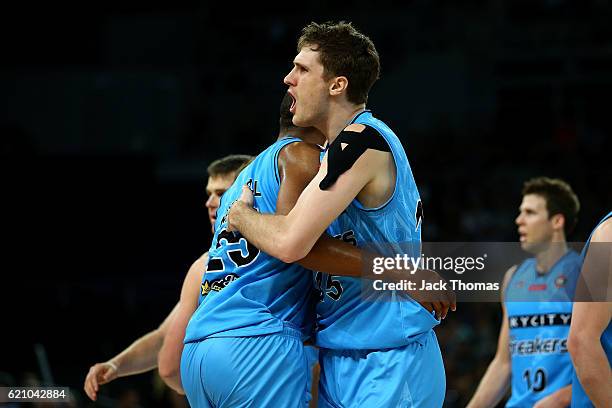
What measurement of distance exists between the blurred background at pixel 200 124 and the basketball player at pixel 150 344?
460 centimetres

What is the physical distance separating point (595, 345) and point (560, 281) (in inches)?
89.5

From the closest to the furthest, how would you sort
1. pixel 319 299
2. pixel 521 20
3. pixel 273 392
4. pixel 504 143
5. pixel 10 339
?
pixel 273 392 → pixel 319 299 → pixel 10 339 → pixel 504 143 → pixel 521 20

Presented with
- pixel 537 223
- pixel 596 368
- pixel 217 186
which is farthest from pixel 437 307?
pixel 537 223

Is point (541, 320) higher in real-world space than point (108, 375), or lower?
lower

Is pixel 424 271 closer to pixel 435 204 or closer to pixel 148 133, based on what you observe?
pixel 435 204

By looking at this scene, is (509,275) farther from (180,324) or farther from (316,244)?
(316,244)

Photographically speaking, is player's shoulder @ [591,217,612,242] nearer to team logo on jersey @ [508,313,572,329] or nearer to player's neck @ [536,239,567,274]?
team logo on jersey @ [508,313,572,329]

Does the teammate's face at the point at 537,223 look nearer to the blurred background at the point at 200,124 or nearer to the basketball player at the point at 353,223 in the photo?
the basketball player at the point at 353,223

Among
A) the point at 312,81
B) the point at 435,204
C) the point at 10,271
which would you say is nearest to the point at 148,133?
the point at 10,271

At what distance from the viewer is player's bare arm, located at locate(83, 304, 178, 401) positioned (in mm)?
5293

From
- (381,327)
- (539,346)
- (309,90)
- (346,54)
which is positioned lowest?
(539,346)

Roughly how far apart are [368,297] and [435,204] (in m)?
9.66

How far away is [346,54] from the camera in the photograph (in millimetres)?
4066

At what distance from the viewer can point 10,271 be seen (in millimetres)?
13250
